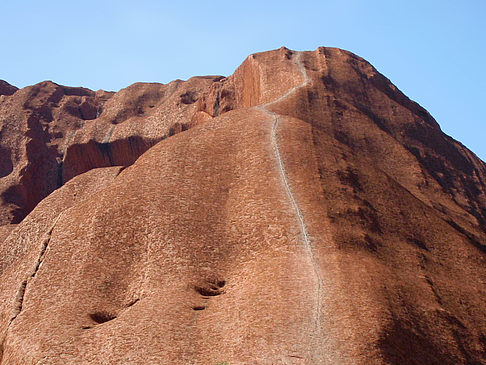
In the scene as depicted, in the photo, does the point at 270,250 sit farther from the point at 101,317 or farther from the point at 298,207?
the point at 101,317

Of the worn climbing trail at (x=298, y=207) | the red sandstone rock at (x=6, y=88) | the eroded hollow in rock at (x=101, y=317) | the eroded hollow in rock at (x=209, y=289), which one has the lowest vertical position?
the eroded hollow in rock at (x=101, y=317)

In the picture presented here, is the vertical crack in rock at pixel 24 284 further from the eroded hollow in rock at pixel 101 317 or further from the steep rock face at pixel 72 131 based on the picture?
the steep rock face at pixel 72 131

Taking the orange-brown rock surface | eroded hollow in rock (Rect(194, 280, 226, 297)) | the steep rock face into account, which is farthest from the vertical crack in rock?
the steep rock face

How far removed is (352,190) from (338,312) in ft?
30.8

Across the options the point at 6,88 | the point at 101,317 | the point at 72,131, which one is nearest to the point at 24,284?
the point at 101,317

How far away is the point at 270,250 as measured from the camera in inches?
846

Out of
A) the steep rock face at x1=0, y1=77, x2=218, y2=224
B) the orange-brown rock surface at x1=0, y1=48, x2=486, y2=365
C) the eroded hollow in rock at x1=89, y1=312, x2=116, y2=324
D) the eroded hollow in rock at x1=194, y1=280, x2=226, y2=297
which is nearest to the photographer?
the orange-brown rock surface at x1=0, y1=48, x2=486, y2=365

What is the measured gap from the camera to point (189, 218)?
76.9 feet

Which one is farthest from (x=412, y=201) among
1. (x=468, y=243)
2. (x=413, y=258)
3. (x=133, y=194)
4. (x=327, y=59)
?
(x=327, y=59)

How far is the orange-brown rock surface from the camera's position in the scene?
16984 millimetres

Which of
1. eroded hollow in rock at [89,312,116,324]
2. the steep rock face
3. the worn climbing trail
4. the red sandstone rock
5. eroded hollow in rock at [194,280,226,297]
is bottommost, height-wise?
eroded hollow in rock at [89,312,116,324]

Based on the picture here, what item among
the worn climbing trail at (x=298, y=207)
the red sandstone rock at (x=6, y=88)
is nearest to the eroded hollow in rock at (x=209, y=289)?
the worn climbing trail at (x=298, y=207)

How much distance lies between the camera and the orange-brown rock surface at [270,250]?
1698cm

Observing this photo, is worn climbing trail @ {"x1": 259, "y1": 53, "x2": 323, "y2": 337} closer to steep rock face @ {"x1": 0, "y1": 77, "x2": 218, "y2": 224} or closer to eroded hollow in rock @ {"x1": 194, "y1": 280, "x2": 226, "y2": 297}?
eroded hollow in rock @ {"x1": 194, "y1": 280, "x2": 226, "y2": 297}
